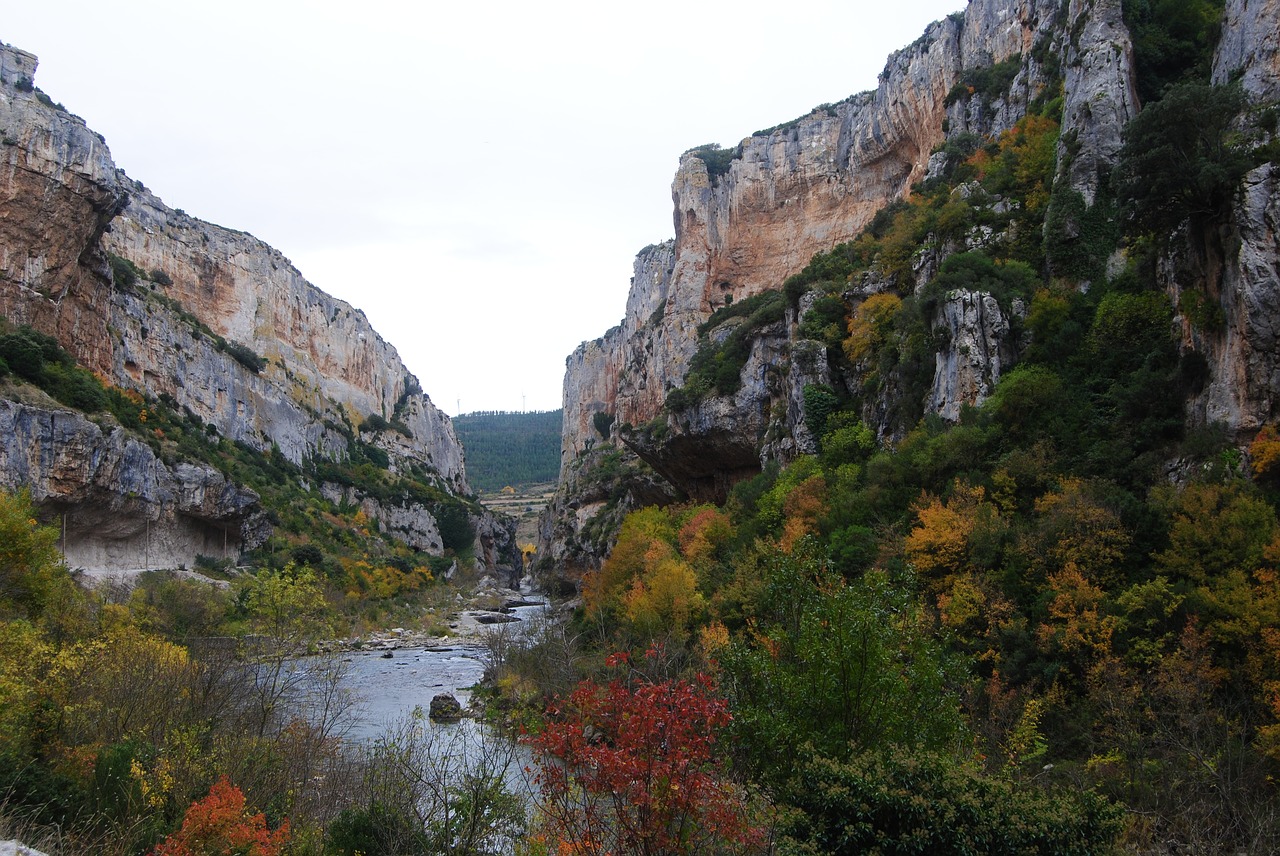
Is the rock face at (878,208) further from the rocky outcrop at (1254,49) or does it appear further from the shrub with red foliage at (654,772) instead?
the shrub with red foliage at (654,772)

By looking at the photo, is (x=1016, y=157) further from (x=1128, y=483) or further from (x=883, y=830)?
(x=883, y=830)

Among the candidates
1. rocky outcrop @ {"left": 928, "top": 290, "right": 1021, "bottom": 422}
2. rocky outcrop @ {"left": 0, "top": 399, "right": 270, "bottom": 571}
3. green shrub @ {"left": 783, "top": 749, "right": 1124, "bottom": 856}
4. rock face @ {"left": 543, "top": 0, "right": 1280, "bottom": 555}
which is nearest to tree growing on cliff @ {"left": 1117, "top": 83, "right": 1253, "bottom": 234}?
rock face @ {"left": 543, "top": 0, "right": 1280, "bottom": 555}

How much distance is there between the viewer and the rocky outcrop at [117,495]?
36500 mm

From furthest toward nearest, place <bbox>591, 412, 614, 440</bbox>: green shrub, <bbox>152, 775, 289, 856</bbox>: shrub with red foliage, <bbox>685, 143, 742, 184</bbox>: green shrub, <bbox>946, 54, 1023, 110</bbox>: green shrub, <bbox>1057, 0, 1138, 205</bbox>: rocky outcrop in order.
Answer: <bbox>591, 412, 614, 440</bbox>: green shrub
<bbox>685, 143, 742, 184</bbox>: green shrub
<bbox>946, 54, 1023, 110</bbox>: green shrub
<bbox>1057, 0, 1138, 205</bbox>: rocky outcrop
<bbox>152, 775, 289, 856</bbox>: shrub with red foliage

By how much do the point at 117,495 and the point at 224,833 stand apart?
126 feet

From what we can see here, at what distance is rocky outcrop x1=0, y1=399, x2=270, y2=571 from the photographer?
1437 inches

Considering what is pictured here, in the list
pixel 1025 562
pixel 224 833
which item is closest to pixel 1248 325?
pixel 1025 562

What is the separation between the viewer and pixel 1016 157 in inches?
1362

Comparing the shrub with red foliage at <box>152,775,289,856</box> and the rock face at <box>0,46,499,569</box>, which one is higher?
the rock face at <box>0,46,499,569</box>

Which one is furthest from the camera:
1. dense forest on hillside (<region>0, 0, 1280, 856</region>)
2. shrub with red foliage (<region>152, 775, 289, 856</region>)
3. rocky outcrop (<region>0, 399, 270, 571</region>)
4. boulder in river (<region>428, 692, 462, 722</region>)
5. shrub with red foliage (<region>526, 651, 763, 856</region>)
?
rocky outcrop (<region>0, 399, 270, 571</region>)

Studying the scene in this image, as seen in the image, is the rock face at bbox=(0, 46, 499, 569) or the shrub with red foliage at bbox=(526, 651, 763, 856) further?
the rock face at bbox=(0, 46, 499, 569)

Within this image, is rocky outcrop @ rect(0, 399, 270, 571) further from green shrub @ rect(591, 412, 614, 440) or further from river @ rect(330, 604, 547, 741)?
green shrub @ rect(591, 412, 614, 440)

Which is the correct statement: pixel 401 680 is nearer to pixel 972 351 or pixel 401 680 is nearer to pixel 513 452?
pixel 972 351

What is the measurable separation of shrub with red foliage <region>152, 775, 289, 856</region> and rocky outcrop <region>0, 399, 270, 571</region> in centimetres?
2531
